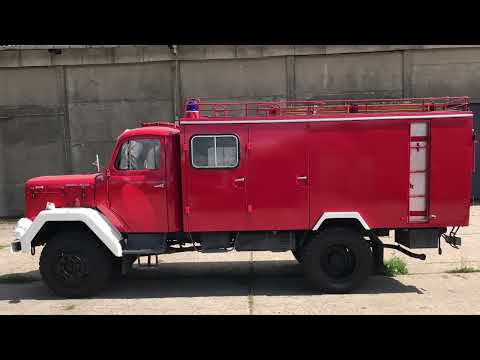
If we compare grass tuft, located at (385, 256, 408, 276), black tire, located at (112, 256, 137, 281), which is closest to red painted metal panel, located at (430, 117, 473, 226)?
grass tuft, located at (385, 256, 408, 276)

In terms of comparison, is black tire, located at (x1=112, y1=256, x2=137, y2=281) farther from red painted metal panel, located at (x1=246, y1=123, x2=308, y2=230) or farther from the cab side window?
red painted metal panel, located at (x1=246, y1=123, x2=308, y2=230)

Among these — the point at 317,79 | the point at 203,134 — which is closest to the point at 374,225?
the point at 203,134

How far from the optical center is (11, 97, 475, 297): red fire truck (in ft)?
20.1

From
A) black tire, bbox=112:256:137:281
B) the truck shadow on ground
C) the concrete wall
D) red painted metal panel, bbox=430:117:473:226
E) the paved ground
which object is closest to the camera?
the paved ground

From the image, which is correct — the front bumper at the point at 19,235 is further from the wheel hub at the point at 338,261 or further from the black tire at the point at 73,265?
the wheel hub at the point at 338,261

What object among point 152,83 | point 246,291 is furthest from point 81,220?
point 152,83

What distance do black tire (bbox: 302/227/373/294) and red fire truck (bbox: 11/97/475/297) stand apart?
2cm

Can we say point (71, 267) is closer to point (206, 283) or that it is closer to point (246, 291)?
point (206, 283)

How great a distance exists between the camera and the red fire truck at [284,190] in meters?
6.13

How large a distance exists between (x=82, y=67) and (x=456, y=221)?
11.8m

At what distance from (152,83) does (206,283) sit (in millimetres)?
8261

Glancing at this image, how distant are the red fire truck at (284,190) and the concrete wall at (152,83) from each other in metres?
6.88

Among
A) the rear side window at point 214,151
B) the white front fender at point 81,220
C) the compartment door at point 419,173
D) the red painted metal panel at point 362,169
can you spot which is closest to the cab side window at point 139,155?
the rear side window at point 214,151

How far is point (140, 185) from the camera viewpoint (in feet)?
21.0
